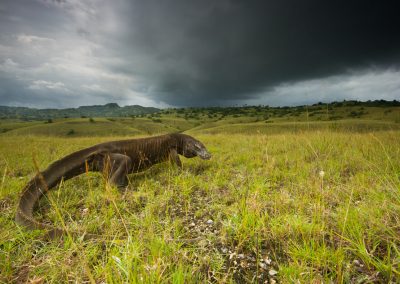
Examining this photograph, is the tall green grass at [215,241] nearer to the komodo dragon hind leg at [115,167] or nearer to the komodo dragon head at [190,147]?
the komodo dragon hind leg at [115,167]

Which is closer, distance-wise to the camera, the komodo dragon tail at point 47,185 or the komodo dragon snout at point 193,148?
the komodo dragon tail at point 47,185

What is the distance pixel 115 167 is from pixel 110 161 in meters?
0.18

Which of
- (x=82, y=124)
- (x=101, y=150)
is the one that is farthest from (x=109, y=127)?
(x=101, y=150)

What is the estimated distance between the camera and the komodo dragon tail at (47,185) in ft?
8.14

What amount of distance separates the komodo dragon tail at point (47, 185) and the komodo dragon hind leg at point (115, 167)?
263mm

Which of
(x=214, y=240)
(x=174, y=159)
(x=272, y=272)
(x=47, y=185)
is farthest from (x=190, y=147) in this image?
(x=272, y=272)

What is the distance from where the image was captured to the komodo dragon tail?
248 centimetres

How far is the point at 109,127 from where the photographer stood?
61406mm

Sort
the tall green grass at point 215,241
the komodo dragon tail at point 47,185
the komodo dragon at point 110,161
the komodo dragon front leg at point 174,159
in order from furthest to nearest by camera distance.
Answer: the komodo dragon front leg at point 174,159 → the komodo dragon at point 110,161 → the komodo dragon tail at point 47,185 → the tall green grass at point 215,241

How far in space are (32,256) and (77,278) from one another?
91 centimetres

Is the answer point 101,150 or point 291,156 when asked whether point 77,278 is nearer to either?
point 101,150

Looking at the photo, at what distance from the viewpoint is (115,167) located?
4422 mm

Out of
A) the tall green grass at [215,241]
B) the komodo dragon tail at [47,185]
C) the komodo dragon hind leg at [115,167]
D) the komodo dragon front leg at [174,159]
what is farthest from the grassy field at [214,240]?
the komodo dragon front leg at [174,159]

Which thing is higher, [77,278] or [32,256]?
[77,278]
